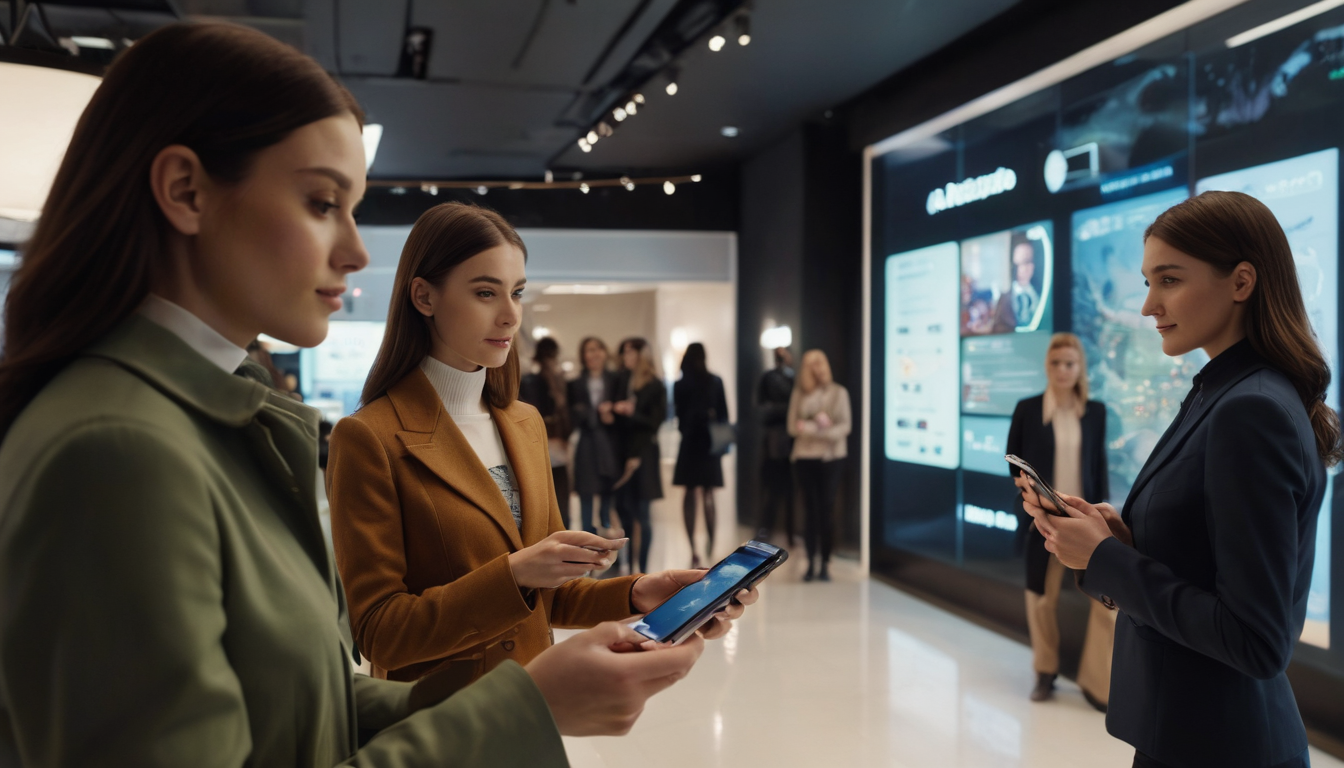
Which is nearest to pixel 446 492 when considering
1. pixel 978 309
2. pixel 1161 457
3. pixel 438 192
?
pixel 1161 457

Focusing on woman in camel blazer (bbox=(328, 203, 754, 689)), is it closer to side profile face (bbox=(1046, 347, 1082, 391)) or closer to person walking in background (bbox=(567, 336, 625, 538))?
side profile face (bbox=(1046, 347, 1082, 391))

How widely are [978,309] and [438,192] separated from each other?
6.75 m

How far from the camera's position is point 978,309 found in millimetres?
6309

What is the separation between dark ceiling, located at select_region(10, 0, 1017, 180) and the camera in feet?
19.0

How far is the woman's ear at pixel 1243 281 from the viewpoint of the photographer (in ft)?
5.54

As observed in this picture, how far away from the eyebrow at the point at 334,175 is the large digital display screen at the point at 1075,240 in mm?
4052

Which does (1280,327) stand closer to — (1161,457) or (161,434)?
(1161,457)

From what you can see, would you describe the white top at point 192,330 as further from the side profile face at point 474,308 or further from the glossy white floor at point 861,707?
the glossy white floor at point 861,707

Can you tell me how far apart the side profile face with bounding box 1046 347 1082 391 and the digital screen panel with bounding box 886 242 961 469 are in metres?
1.98

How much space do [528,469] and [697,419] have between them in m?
5.47

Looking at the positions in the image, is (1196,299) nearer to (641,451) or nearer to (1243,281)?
(1243,281)

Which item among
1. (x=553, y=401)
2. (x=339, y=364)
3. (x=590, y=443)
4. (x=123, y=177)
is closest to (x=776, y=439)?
(x=590, y=443)

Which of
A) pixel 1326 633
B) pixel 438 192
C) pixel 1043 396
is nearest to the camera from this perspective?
pixel 1326 633

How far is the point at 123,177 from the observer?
730 mm
